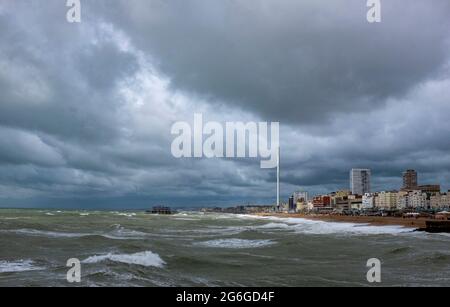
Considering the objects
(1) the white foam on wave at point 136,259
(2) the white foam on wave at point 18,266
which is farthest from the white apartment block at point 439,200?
(2) the white foam on wave at point 18,266

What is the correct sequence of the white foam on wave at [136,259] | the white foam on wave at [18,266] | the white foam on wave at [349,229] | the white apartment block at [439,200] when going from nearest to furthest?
the white foam on wave at [18,266]
the white foam on wave at [136,259]
the white foam on wave at [349,229]
the white apartment block at [439,200]

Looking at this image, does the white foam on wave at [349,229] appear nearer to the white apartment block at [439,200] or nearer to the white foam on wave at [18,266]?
the white foam on wave at [18,266]

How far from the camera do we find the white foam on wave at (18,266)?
64.2 feet

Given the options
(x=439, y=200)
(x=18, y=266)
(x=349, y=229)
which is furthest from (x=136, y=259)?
(x=439, y=200)

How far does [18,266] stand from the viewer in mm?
20891

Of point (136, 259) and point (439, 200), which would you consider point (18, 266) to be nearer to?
point (136, 259)

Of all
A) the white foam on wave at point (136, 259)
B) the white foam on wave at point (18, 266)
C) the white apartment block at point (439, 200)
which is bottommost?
the white foam on wave at point (18, 266)

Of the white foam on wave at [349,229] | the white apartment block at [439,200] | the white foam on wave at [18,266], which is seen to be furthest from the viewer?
the white apartment block at [439,200]

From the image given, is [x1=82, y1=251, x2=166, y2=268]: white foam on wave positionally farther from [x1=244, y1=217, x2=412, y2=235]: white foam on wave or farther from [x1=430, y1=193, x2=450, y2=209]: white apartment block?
[x1=430, y1=193, x2=450, y2=209]: white apartment block

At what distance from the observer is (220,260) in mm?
23781

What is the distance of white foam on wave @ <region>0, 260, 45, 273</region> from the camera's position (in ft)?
64.2

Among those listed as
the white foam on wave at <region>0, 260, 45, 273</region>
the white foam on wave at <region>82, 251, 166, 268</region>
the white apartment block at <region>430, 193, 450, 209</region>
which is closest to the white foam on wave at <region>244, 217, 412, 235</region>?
the white foam on wave at <region>82, 251, 166, 268</region>
